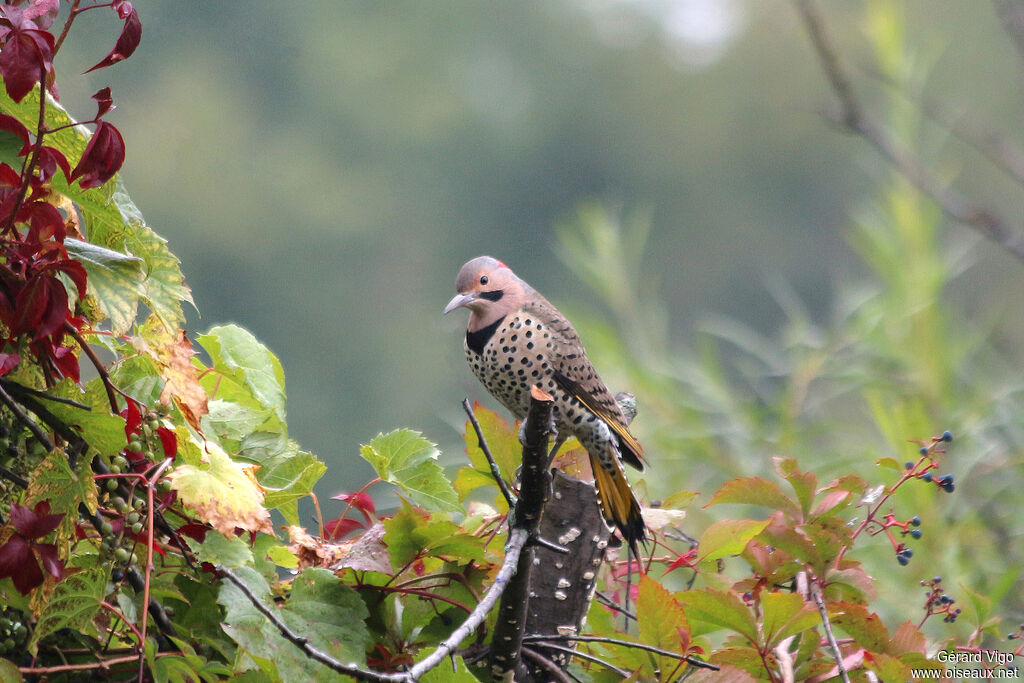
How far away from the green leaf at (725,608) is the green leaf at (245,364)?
59cm

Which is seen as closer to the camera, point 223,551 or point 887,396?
point 223,551

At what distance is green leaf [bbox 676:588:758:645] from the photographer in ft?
3.62

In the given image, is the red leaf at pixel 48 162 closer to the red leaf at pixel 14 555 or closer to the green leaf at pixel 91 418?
the green leaf at pixel 91 418

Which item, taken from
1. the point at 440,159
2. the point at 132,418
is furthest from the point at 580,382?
the point at 440,159

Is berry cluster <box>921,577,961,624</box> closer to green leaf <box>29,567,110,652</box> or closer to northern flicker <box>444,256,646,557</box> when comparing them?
northern flicker <box>444,256,646,557</box>

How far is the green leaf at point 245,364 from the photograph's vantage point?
53.9 inches

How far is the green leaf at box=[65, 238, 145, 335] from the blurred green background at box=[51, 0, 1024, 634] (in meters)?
0.88

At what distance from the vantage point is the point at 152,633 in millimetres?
1019

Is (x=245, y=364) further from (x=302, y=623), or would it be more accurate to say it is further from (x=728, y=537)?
(x=728, y=537)

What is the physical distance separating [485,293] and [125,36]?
1.08m

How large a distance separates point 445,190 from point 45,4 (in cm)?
1674

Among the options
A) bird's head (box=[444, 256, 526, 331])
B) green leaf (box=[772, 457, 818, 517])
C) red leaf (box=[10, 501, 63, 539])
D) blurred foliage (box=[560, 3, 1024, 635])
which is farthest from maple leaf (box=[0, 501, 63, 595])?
A: blurred foliage (box=[560, 3, 1024, 635])

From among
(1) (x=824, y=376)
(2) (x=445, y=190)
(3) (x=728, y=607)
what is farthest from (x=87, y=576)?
(2) (x=445, y=190)

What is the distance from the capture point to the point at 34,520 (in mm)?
870
